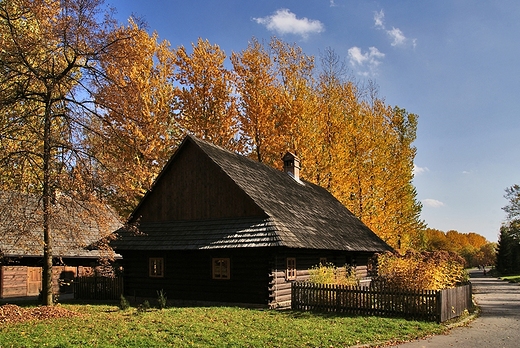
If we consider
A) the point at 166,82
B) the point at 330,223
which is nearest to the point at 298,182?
the point at 330,223

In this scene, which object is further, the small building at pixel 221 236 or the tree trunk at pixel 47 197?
the small building at pixel 221 236

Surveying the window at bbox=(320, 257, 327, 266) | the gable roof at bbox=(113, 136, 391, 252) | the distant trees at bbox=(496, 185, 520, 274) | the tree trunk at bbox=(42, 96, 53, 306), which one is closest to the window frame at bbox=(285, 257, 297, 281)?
the gable roof at bbox=(113, 136, 391, 252)

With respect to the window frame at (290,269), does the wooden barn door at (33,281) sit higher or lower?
lower

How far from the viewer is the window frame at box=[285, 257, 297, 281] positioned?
1902 centimetres

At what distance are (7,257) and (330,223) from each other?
16360 mm

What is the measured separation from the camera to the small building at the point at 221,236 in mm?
18125

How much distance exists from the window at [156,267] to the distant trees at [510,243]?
52.1 metres

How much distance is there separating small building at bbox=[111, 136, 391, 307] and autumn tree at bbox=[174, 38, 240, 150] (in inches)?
288

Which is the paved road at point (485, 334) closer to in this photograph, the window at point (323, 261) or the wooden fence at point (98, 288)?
the window at point (323, 261)

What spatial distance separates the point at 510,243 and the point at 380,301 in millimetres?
54002

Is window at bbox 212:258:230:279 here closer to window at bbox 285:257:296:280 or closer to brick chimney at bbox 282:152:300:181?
window at bbox 285:257:296:280

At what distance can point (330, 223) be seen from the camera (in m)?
Answer: 24.1

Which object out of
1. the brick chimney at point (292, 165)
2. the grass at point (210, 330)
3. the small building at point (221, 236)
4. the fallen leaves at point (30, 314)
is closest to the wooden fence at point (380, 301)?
the grass at point (210, 330)

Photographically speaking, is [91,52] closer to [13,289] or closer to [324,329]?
[324,329]
